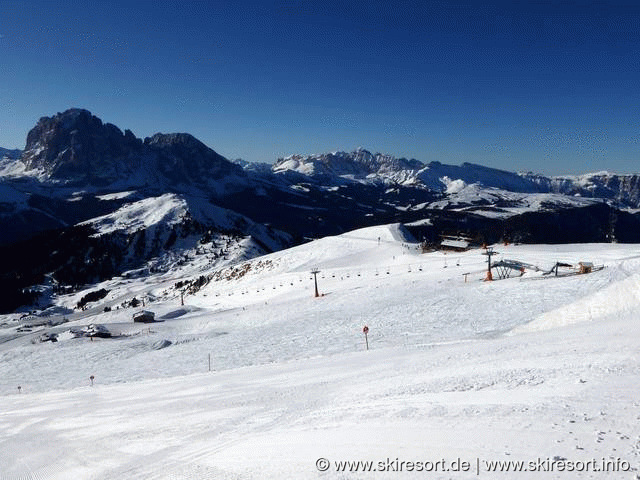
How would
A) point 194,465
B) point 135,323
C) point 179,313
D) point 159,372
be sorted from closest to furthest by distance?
point 194,465 < point 159,372 < point 135,323 < point 179,313

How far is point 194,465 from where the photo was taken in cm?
1116

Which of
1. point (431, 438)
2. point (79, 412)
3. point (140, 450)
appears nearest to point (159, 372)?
point (79, 412)

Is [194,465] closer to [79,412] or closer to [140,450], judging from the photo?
[140,450]

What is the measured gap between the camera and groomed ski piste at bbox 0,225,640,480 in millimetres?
9312

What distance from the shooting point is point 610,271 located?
1537 inches

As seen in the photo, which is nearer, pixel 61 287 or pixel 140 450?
pixel 140 450

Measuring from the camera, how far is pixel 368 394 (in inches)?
614

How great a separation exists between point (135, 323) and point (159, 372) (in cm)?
3178

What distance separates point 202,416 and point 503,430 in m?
10.8

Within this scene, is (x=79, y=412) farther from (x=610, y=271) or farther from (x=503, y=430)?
(x=610, y=271)

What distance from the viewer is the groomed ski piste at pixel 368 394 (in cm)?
931

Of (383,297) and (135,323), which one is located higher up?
(383,297)

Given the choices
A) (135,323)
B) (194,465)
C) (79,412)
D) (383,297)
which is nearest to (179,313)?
(135,323)

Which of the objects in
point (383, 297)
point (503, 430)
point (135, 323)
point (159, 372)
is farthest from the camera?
point (135, 323)
